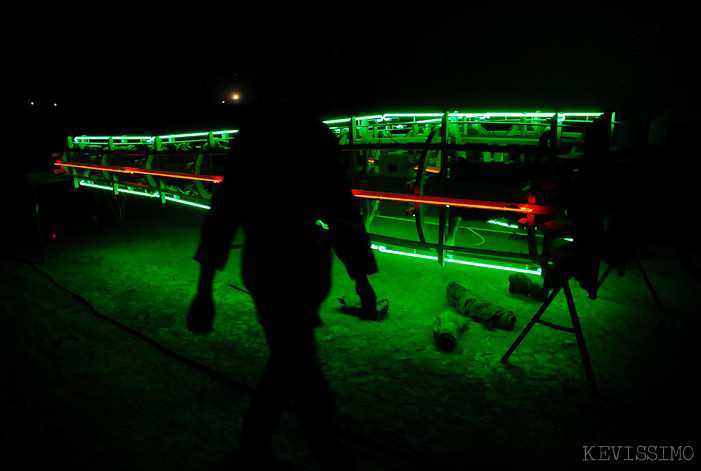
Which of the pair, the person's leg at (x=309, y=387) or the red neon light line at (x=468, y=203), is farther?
the red neon light line at (x=468, y=203)

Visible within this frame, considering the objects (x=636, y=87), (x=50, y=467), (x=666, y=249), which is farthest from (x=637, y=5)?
(x=50, y=467)

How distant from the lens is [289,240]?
2178 mm

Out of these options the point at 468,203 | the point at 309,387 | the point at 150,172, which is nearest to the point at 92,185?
the point at 150,172

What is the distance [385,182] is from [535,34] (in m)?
8.13

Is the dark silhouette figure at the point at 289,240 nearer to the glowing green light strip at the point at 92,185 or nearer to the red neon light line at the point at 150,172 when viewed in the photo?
the red neon light line at the point at 150,172

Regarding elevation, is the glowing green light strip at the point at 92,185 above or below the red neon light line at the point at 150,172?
below

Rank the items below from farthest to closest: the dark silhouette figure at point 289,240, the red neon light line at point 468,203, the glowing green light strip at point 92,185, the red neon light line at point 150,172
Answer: the glowing green light strip at point 92,185
the red neon light line at point 150,172
the red neon light line at point 468,203
the dark silhouette figure at point 289,240

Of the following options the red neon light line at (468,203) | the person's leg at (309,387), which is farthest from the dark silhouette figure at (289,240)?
the red neon light line at (468,203)

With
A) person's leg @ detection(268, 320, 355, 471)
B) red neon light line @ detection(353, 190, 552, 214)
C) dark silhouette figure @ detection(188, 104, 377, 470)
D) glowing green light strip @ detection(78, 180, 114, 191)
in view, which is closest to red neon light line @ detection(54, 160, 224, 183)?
glowing green light strip @ detection(78, 180, 114, 191)

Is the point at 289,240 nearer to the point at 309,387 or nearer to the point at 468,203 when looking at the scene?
the point at 309,387

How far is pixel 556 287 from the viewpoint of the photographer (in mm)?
3225

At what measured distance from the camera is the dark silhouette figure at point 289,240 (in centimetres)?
215

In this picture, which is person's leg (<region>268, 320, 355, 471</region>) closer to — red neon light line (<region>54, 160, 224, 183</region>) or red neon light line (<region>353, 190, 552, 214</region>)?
red neon light line (<region>353, 190, 552, 214</region>)

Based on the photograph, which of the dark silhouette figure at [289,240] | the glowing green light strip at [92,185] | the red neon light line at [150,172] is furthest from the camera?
the glowing green light strip at [92,185]
